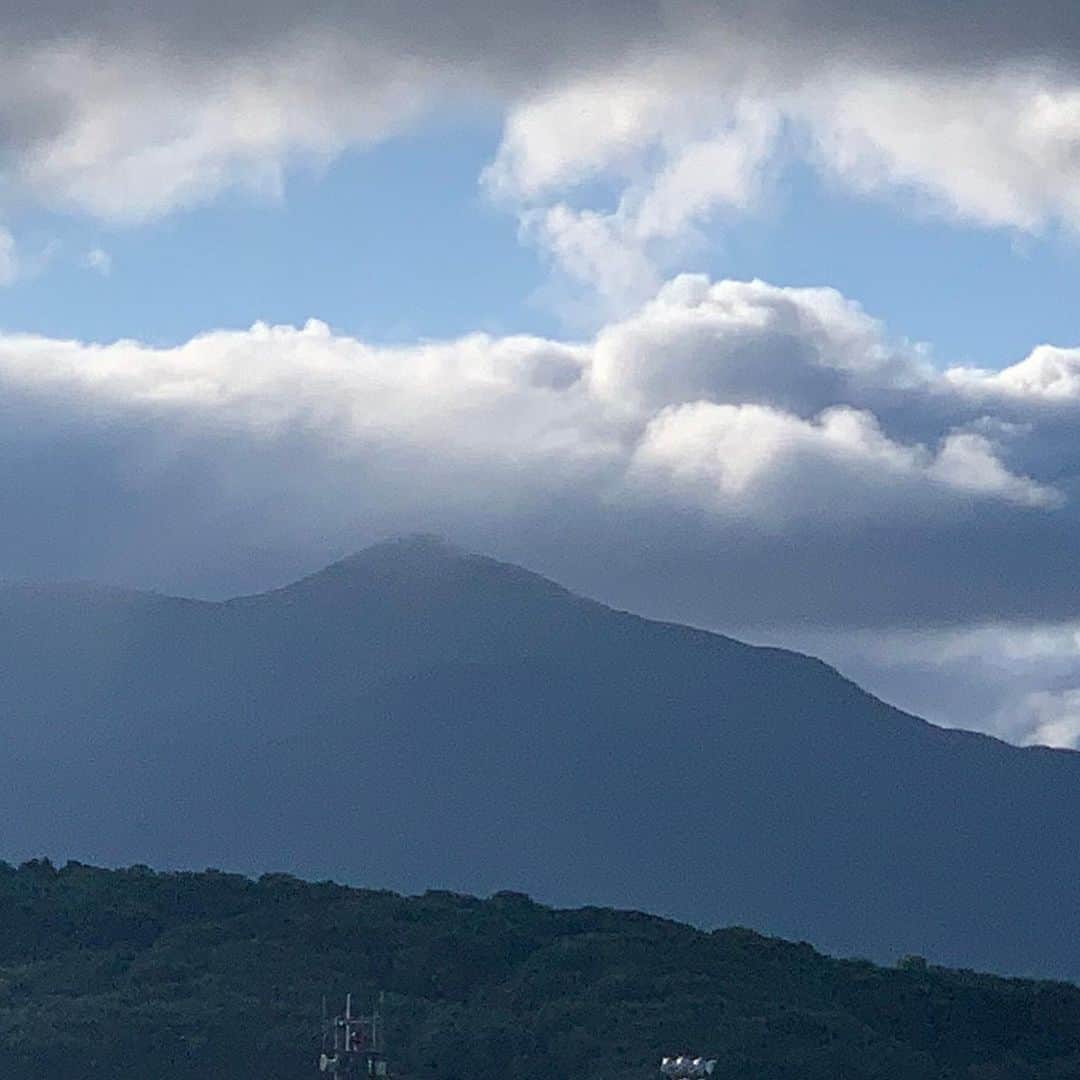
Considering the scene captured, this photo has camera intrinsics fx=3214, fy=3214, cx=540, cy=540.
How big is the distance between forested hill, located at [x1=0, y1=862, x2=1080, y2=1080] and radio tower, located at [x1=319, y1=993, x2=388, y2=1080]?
8.23 feet

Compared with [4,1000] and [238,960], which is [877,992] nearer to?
[238,960]

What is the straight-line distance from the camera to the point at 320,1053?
555ft

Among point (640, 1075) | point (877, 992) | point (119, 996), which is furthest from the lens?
point (877, 992)

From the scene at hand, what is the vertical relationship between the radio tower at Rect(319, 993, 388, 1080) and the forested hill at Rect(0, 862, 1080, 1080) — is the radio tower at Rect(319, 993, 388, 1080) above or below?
below

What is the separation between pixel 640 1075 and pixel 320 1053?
1736cm

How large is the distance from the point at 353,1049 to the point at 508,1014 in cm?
3203

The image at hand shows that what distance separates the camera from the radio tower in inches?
5965

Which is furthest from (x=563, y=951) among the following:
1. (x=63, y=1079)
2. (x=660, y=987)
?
(x=63, y=1079)

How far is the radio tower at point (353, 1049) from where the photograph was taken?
15150 cm

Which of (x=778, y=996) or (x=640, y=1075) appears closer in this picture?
(x=640, y=1075)

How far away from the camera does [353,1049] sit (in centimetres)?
15025

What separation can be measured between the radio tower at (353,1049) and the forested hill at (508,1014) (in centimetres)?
251

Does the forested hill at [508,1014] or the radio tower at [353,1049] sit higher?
the forested hill at [508,1014]

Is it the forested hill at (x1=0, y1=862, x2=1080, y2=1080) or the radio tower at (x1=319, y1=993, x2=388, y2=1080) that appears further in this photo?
the forested hill at (x1=0, y1=862, x2=1080, y2=1080)
